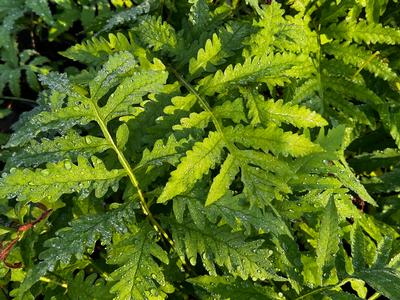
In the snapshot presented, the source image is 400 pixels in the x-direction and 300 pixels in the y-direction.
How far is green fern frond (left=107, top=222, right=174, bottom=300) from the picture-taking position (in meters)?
1.75

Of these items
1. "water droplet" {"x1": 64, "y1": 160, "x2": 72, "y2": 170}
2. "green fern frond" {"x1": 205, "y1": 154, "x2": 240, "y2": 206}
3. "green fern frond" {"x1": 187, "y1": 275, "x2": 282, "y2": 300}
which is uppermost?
"water droplet" {"x1": 64, "y1": 160, "x2": 72, "y2": 170}

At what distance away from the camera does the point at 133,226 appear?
1941mm

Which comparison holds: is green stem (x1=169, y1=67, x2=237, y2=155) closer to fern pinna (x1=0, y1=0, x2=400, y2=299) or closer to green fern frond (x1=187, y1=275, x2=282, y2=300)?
fern pinna (x1=0, y1=0, x2=400, y2=299)

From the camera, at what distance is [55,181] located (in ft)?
5.92

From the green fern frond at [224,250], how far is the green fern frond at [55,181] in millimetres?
320

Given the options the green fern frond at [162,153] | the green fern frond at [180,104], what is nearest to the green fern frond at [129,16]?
the green fern frond at [180,104]

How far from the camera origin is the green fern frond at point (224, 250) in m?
1.77

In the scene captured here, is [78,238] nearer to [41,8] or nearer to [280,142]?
[280,142]

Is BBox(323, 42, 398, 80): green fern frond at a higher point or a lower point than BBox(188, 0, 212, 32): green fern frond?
lower

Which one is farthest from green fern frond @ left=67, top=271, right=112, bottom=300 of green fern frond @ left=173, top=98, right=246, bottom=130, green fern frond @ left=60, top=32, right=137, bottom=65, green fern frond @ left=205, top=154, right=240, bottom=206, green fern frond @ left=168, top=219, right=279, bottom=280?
green fern frond @ left=60, top=32, right=137, bottom=65

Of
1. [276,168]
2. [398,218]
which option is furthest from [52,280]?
[398,218]

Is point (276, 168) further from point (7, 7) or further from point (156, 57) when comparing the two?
point (7, 7)

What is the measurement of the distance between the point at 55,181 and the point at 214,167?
0.55m

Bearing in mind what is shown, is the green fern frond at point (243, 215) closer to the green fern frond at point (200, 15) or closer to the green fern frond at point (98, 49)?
the green fern frond at point (98, 49)
